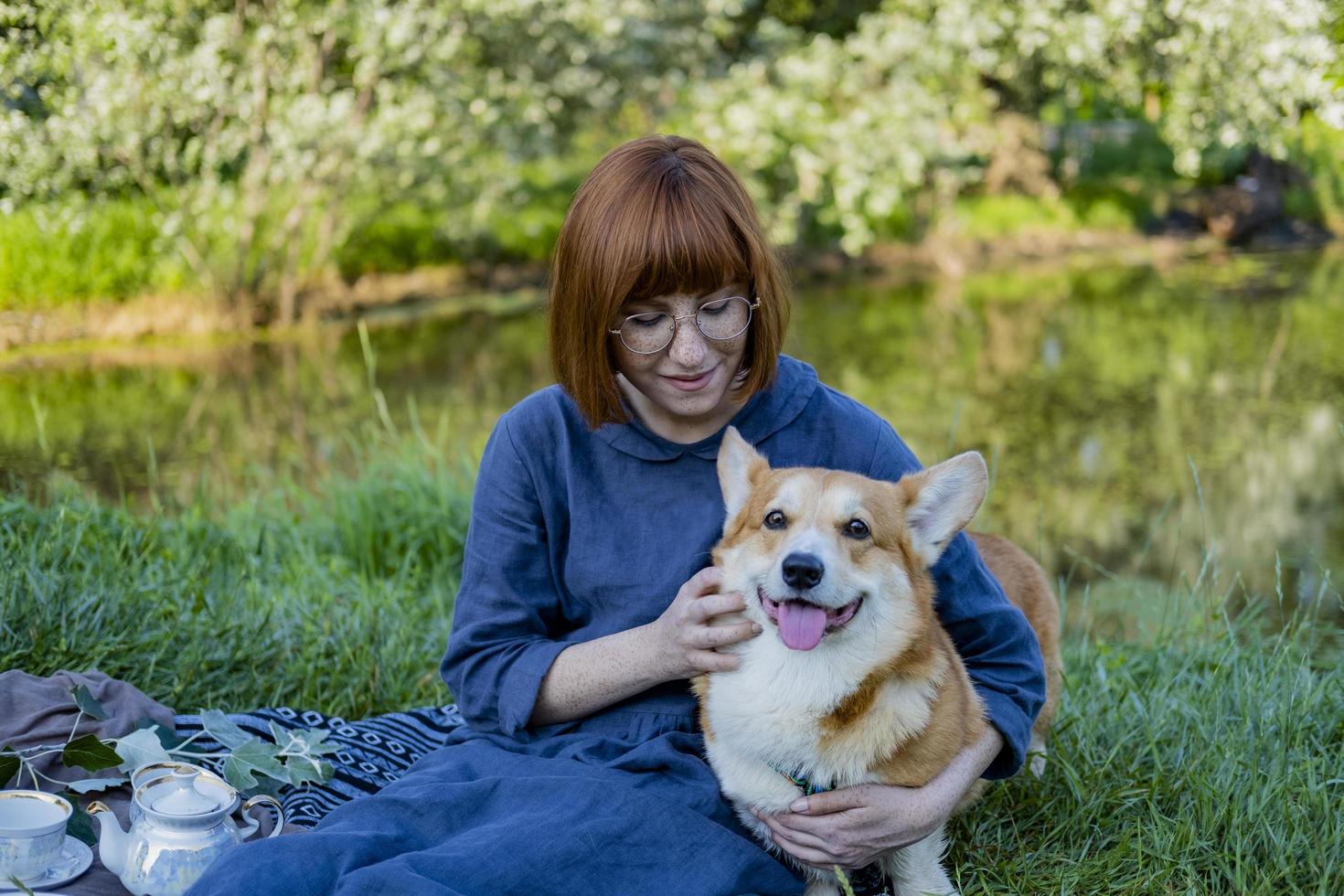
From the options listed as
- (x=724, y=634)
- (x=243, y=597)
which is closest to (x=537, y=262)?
(x=243, y=597)

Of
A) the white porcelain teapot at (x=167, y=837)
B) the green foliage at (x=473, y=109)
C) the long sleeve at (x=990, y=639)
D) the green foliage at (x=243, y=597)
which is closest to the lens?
the white porcelain teapot at (x=167, y=837)

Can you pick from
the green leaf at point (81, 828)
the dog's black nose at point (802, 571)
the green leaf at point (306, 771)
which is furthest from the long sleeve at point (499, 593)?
the green leaf at point (81, 828)

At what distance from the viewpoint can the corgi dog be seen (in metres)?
2.12

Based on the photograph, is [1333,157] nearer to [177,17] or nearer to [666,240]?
[177,17]

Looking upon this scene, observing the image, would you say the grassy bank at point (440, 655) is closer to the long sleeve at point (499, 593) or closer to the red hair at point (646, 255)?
the long sleeve at point (499, 593)

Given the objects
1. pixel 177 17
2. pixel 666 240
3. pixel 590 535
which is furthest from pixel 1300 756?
pixel 177 17

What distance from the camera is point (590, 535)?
2.46 metres

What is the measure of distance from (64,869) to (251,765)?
1.50 feet

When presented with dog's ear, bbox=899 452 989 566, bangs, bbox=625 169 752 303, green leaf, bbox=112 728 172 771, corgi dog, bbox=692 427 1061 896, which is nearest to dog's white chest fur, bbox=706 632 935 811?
corgi dog, bbox=692 427 1061 896

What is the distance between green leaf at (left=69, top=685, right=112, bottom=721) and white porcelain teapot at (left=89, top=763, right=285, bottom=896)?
0.43 meters

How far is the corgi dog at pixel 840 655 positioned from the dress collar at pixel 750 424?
206 millimetres

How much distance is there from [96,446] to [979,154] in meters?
13.1

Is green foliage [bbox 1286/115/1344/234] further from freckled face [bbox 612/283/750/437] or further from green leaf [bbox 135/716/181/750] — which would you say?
green leaf [bbox 135/716/181/750]

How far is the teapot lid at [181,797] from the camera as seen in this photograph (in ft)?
6.97
